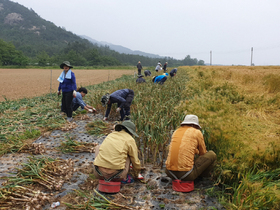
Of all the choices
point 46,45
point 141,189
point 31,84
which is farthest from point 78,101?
point 46,45

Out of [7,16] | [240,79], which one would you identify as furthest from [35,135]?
[7,16]

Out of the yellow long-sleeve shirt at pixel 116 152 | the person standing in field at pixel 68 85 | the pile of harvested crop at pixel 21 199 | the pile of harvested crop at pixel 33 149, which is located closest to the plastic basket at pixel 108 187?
the yellow long-sleeve shirt at pixel 116 152

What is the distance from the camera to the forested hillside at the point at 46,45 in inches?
2441

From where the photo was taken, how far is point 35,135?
15.5ft

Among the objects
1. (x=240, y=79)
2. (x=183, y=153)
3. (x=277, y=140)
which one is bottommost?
(x=183, y=153)

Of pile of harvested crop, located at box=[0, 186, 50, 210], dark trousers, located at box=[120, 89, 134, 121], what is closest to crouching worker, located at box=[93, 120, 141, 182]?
pile of harvested crop, located at box=[0, 186, 50, 210]

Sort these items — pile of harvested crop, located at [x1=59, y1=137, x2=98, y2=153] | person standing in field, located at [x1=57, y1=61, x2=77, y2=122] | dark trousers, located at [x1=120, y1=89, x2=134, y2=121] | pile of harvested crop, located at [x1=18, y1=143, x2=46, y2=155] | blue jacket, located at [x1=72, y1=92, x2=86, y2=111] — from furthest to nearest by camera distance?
blue jacket, located at [x1=72, y1=92, x2=86, y2=111], person standing in field, located at [x1=57, y1=61, x2=77, y2=122], dark trousers, located at [x1=120, y1=89, x2=134, y2=121], pile of harvested crop, located at [x1=59, y1=137, x2=98, y2=153], pile of harvested crop, located at [x1=18, y1=143, x2=46, y2=155]

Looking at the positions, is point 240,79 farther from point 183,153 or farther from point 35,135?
point 35,135

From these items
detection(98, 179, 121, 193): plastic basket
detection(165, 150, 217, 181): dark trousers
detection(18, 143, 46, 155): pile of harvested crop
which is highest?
detection(165, 150, 217, 181): dark trousers

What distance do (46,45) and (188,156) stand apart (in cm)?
9193

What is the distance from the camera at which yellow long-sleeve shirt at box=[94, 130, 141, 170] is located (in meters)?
2.68

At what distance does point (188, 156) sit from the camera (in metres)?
2.67

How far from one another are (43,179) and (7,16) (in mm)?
166771

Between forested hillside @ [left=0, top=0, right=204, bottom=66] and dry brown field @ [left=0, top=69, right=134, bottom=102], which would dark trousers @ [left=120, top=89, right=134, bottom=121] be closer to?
dry brown field @ [left=0, top=69, right=134, bottom=102]
